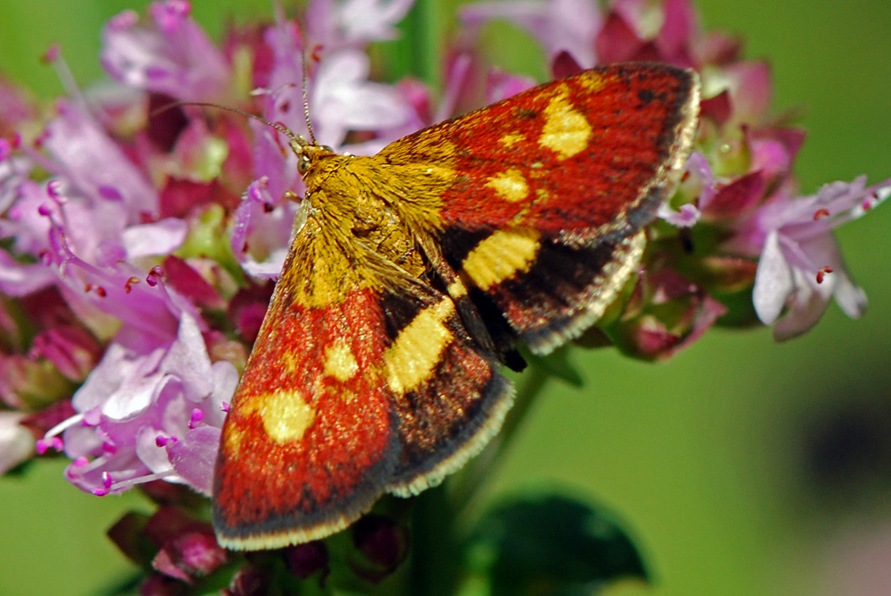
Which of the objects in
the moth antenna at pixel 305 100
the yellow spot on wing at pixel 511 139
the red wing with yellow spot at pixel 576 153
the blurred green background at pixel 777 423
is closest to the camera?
the red wing with yellow spot at pixel 576 153

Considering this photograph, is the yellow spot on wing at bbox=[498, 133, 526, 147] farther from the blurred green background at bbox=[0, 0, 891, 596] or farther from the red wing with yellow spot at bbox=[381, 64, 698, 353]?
the blurred green background at bbox=[0, 0, 891, 596]

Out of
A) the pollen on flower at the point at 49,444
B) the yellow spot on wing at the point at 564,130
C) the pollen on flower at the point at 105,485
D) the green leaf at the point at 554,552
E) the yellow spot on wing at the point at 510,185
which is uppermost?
the yellow spot on wing at the point at 564,130

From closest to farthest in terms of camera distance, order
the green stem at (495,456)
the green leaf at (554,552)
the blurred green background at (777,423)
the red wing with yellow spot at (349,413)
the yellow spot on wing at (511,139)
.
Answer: the red wing with yellow spot at (349,413)
the yellow spot on wing at (511,139)
the green stem at (495,456)
the green leaf at (554,552)
the blurred green background at (777,423)

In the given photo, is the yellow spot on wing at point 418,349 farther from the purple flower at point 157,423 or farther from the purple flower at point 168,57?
the purple flower at point 168,57

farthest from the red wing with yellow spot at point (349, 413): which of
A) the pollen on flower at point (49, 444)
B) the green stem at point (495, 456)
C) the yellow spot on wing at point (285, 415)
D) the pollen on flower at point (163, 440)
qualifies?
the green stem at point (495, 456)

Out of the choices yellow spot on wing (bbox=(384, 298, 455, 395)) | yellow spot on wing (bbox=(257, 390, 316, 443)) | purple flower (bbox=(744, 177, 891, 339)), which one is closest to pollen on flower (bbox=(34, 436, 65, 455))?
yellow spot on wing (bbox=(257, 390, 316, 443))

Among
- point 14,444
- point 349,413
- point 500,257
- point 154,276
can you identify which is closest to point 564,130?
point 500,257

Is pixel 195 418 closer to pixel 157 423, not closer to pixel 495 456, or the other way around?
pixel 157 423

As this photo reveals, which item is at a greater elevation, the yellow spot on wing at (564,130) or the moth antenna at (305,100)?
the yellow spot on wing at (564,130)
